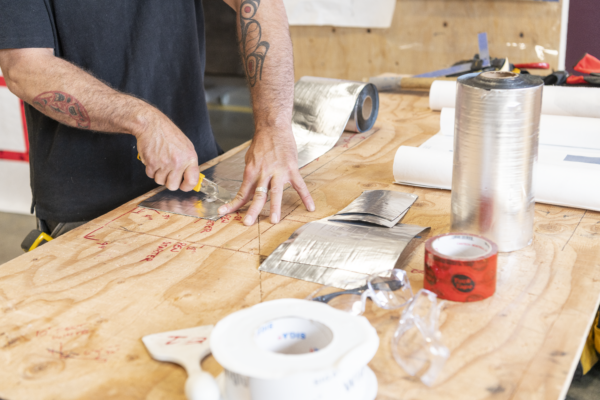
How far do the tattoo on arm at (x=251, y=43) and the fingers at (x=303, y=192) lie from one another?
1.27ft

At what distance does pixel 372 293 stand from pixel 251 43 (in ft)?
2.99

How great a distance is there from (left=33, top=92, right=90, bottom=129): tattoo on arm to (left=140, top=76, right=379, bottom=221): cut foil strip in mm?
333

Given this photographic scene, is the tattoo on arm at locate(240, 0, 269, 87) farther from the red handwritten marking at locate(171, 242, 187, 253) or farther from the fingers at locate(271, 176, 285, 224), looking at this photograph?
the red handwritten marking at locate(171, 242, 187, 253)

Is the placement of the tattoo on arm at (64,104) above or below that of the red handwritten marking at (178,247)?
above

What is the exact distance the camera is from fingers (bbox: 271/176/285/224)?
1.13 meters

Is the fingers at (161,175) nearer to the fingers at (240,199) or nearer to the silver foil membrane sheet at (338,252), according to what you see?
the fingers at (240,199)

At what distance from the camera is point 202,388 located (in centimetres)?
59

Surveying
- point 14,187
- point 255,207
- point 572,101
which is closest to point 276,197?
point 255,207

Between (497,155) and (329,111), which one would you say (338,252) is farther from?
(329,111)

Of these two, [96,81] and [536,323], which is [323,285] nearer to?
[536,323]

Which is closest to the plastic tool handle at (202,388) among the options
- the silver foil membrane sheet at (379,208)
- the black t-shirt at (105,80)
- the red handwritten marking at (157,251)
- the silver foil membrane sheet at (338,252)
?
the silver foil membrane sheet at (338,252)

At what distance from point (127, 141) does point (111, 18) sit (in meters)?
0.32

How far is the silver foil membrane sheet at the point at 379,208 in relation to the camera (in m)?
1.04

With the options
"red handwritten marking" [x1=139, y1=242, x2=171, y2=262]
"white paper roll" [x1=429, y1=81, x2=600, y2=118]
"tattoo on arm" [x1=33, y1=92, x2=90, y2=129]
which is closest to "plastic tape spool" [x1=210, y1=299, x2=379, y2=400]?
"red handwritten marking" [x1=139, y1=242, x2=171, y2=262]
